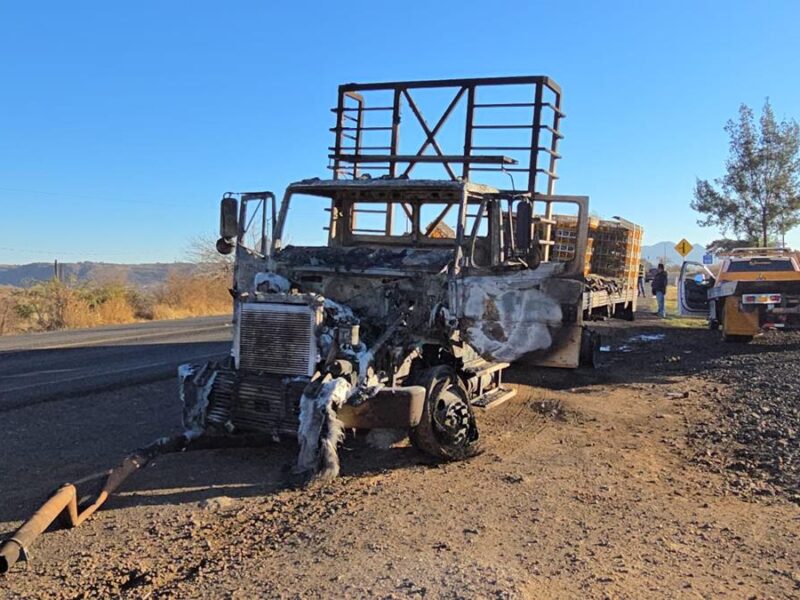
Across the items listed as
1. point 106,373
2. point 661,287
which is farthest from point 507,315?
point 661,287

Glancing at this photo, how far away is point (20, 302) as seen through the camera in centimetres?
2211

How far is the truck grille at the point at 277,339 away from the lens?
5555 mm

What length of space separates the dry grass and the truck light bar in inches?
719

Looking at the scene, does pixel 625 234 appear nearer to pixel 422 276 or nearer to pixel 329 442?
pixel 422 276

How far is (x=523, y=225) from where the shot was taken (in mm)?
6246

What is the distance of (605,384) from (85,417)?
6782mm

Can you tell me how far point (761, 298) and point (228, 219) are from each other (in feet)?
34.3

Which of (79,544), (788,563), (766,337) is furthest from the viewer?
(766,337)

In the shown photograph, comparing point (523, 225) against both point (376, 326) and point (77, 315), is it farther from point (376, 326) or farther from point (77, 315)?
point (77, 315)

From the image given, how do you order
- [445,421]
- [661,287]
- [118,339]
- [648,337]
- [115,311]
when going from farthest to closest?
[115,311]
[661,287]
[648,337]
[118,339]
[445,421]

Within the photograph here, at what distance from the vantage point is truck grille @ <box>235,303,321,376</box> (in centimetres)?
555

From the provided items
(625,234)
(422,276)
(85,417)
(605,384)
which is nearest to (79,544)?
(422,276)

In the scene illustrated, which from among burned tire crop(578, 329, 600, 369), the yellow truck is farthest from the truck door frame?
burned tire crop(578, 329, 600, 369)

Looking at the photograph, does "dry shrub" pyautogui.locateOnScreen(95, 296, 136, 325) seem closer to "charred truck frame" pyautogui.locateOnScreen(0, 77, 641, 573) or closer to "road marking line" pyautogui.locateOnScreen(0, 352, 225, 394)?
"road marking line" pyautogui.locateOnScreen(0, 352, 225, 394)
